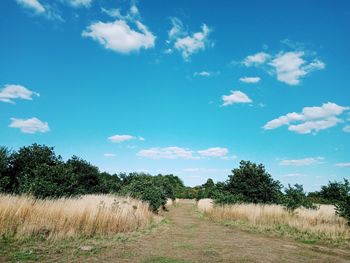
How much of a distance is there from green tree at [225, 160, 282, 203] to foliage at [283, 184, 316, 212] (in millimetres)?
2053

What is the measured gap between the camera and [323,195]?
50.3 meters

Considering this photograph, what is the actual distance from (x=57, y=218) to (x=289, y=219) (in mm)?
11578

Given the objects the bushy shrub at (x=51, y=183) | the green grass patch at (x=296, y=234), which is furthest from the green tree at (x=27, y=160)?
the green grass patch at (x=296, y=234)

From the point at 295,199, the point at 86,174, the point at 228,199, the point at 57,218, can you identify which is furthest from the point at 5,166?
the point at 295,199

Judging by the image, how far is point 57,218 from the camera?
10.8m

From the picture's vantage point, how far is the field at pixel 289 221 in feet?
44.0

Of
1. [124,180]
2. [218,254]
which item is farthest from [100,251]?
[124,180]

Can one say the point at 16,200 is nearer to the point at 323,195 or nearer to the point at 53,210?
the point at 53,210

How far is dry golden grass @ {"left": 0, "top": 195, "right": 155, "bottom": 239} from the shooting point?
32.2ft

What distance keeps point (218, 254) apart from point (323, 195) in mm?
46737

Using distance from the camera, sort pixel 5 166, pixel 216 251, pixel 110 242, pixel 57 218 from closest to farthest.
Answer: pixel 216 251, pixel 110 242, pixel 57 218, pixel 5 166

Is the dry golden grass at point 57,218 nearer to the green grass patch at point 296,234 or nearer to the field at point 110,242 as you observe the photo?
the field at point 110,242

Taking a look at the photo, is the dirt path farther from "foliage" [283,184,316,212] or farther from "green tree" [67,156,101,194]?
"green tree" [67,156,101,194]

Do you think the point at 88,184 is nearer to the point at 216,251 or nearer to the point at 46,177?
the point at 46,177
